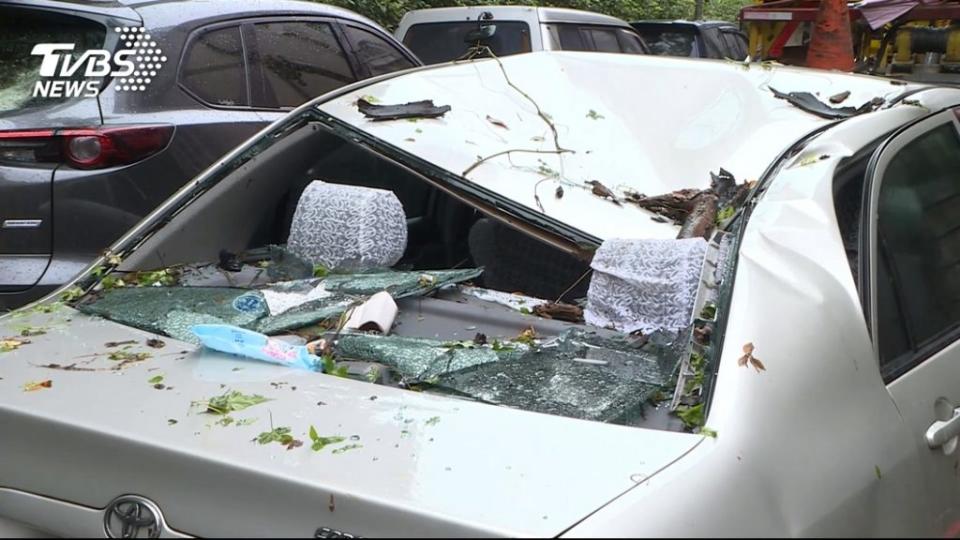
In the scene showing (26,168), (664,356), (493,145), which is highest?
(493,145)

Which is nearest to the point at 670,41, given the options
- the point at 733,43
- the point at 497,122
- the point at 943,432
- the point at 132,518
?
→ the point at 733,43

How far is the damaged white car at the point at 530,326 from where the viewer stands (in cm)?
177

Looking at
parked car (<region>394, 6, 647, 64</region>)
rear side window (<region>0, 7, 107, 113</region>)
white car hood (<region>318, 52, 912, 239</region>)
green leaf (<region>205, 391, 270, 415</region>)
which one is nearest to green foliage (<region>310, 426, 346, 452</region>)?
green leaf (<region>205, 391, 270, 415</region>)

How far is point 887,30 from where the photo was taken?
8.95m

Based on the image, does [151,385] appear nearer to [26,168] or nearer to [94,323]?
[94,323]

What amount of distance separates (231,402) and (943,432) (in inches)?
64.0

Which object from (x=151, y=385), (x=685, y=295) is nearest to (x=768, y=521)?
(x=685, y=295)

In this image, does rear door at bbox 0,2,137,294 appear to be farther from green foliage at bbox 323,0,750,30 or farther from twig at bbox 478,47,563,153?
green foliage at bbox 323,0,750,30

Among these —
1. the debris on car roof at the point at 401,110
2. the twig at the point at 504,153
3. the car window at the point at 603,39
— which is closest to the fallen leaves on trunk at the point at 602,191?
the twig at the point at 504,153

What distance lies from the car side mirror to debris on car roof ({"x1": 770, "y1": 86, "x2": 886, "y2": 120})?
5.01 meters

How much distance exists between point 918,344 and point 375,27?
4.57m

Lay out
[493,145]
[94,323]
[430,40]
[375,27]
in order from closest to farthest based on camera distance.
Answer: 1. [94,323]
2. [493,145]
3. [375,27]
4. [430,40]

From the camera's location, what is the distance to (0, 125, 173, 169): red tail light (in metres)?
4.23

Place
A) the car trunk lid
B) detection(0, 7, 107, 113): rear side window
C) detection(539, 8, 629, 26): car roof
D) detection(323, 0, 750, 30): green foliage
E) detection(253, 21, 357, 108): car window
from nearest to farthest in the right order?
the car trunk lid → detection(0, 7, 107, 113): rear side window → detection(253, 21, 357, 108): car window → detection(539, 8, 629, 26): car roof → detection(323, 0, 750, 30): green foliage
